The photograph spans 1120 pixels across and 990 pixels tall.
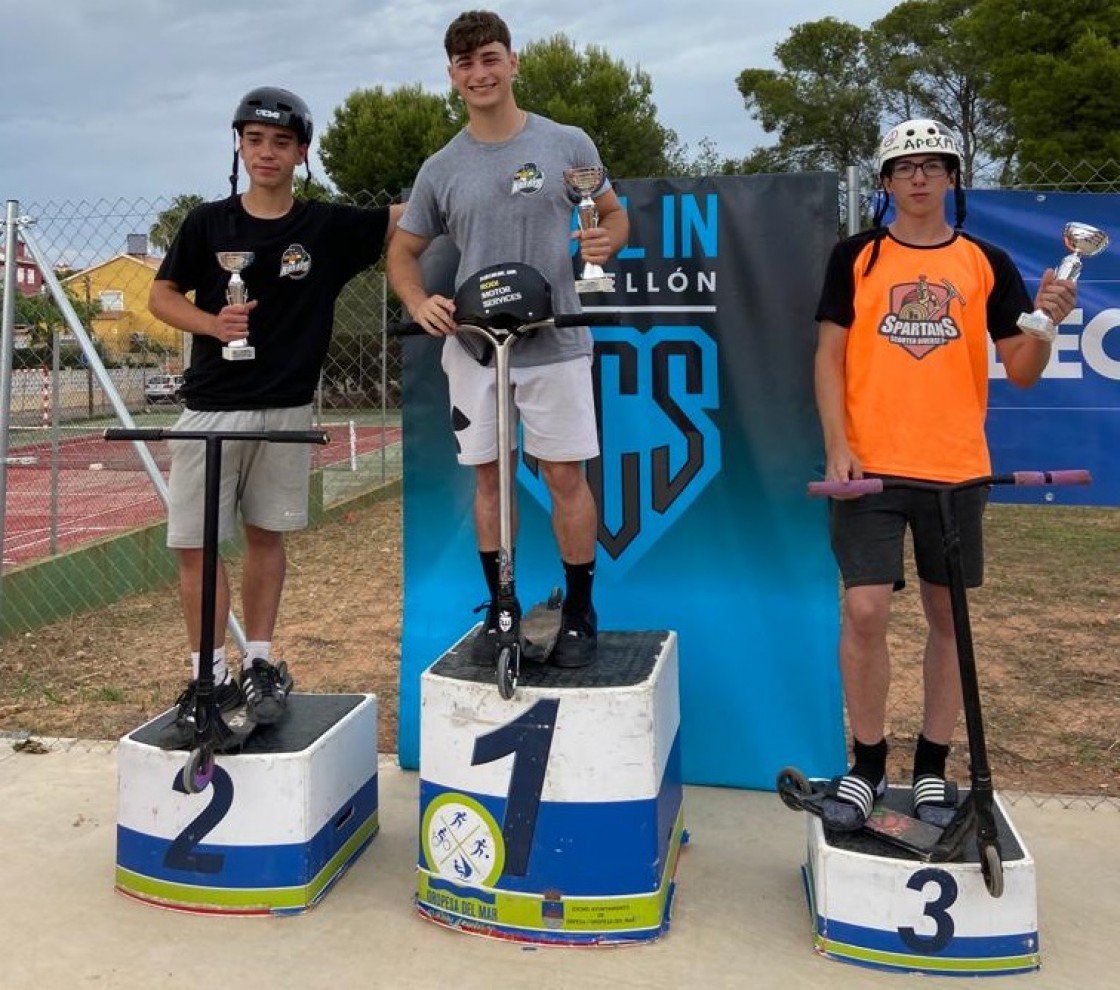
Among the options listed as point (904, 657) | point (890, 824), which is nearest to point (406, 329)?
point (890, 824)

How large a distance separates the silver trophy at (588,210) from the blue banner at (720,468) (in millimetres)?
779

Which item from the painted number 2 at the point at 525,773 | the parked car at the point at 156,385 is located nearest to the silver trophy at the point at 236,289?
the painted number 2 at the point at 525,773

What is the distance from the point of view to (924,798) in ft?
9.48

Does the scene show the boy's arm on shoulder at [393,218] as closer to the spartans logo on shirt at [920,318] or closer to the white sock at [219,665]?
the white sock at [219,665]

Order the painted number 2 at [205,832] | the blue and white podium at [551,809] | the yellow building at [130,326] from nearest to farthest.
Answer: the blue and white podium at [551,809] → the painted number 2 at [205,832] → the yellow building at [130,326]

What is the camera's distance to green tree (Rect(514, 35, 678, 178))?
30.1 metres

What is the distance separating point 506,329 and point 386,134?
31145mm

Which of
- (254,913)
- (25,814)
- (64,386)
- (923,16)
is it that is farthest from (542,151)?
(923,16)

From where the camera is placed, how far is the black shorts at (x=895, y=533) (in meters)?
2.83

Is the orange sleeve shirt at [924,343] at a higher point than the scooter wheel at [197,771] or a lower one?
higher

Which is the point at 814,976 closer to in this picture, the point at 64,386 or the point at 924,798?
the point at 924,798

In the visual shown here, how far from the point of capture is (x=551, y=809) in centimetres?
272

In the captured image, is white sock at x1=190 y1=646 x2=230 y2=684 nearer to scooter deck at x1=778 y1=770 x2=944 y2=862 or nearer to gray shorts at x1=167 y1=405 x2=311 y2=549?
gray shorts at x1=167 y1=405 x2=311 y2=549

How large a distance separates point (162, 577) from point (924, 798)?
6376 mm
